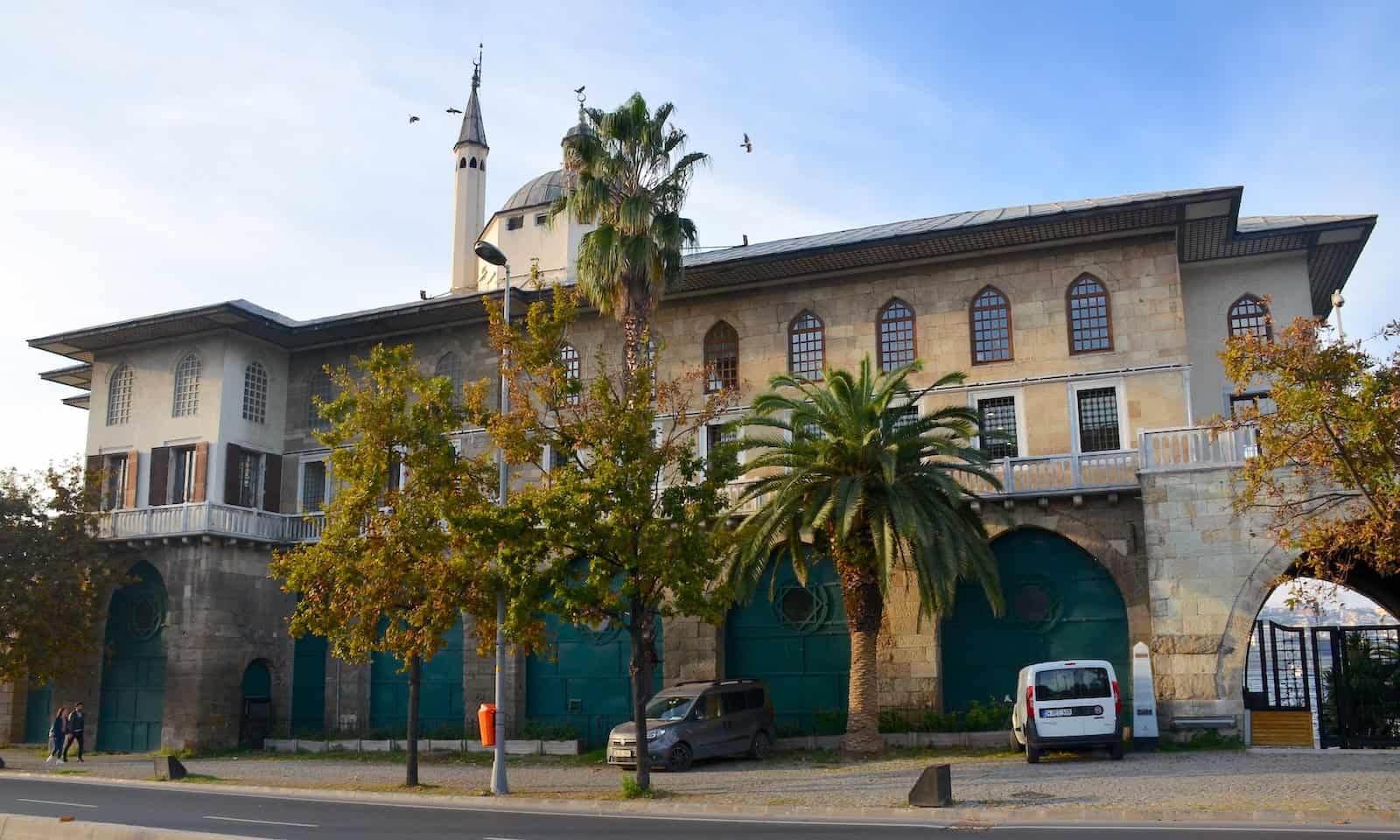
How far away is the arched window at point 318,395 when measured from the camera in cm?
3778

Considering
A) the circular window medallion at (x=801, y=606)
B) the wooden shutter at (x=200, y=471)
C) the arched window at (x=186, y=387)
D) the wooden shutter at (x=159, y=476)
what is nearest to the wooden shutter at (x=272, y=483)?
the wooden shutter at (x=200, y=471)

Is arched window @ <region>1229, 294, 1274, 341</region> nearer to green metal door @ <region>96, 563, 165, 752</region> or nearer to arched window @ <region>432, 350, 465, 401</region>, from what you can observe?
arched window @ <region>432, 350, 465, 401</region>

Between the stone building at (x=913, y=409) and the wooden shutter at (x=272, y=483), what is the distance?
0.11 meters

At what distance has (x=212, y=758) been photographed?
1265 inches

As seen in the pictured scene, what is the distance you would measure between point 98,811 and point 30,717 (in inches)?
804

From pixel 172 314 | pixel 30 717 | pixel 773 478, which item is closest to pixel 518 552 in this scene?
pixel 773 478

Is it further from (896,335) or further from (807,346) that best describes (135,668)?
(896,335)

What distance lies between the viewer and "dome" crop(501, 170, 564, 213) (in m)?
49.1

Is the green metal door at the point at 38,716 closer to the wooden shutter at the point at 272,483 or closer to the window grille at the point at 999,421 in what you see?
the wooden shutter at the point at 272,483

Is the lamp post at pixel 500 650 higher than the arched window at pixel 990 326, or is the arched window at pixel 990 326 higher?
the arched window at pixel 990 326

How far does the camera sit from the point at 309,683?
36.0 metres

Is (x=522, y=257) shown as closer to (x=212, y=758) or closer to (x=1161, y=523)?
(x=212, y=758)

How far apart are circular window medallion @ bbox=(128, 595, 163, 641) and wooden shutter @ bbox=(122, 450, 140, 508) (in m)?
3.00

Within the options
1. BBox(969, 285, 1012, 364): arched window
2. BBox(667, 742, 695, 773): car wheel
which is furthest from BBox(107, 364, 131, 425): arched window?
BBox(969, 285, 1012, 364): arched window
